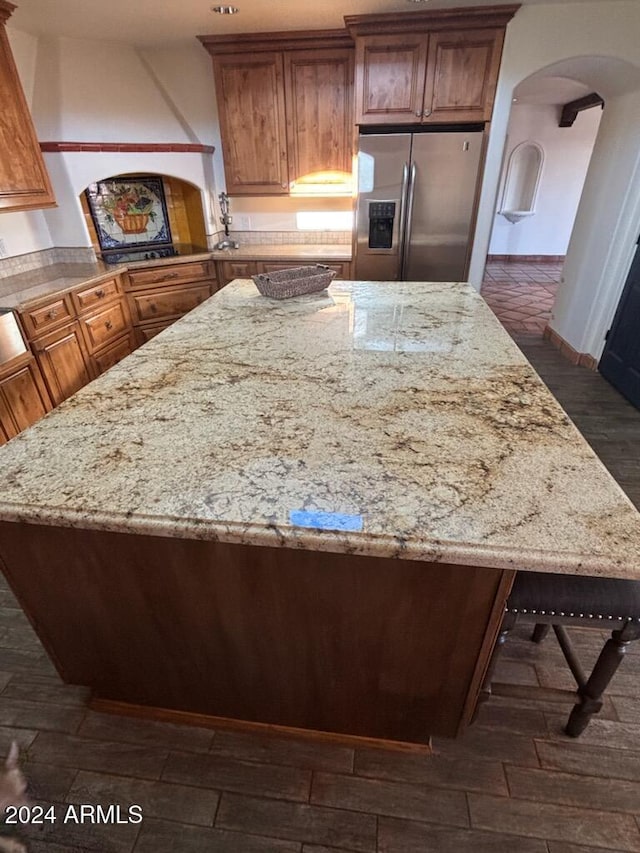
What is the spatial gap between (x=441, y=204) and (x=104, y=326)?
2.66m

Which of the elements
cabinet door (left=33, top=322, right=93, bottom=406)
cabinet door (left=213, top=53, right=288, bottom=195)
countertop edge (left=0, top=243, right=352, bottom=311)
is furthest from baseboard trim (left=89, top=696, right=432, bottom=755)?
cabinet door (left=213, top=53, right=288, bottom=195)

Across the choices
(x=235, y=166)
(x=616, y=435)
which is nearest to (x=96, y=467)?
(x=616, y=435)

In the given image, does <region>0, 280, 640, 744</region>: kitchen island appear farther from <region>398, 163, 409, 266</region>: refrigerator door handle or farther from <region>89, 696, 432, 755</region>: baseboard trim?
<region>398, 163, 409, 266</region>: refrigerator door handle

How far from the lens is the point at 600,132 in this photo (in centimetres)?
350

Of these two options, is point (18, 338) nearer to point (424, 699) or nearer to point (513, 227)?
point (424, 699)

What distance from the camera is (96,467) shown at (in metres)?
0.96

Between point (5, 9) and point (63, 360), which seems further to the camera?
point (63, 360)

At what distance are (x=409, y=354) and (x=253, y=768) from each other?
4.46ft

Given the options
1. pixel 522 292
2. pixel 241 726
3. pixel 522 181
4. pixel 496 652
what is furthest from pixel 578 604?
pixel 522 181

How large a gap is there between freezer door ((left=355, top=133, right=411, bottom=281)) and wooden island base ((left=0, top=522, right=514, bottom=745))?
3.07 meters

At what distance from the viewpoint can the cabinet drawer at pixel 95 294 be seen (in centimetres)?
293

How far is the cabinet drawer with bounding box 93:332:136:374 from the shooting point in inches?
127

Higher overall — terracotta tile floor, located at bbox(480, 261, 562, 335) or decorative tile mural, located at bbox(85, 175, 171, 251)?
decorative tile mural, located at bbox(85, 175, 171, 251)

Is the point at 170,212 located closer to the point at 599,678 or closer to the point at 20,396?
the point at 20,396
